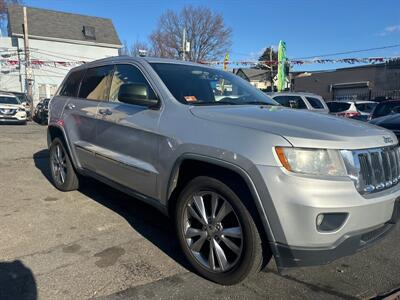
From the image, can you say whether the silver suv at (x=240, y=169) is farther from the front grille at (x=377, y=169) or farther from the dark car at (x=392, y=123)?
the dark car at (x=392, y=123)

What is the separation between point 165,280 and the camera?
131 inches

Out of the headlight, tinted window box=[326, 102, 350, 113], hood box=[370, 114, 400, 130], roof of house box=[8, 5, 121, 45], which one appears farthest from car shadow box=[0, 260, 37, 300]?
roof of house box=[8, 5, 121, 45]

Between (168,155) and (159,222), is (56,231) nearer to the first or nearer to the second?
(159,222)

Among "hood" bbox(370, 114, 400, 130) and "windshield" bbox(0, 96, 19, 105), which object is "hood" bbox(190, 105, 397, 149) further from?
"windshield" bbox(0, 96, 19, 105)

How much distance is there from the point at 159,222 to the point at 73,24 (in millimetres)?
40384

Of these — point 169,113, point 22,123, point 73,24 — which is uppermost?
point 73,24

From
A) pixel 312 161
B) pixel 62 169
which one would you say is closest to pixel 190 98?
pixel 312 161

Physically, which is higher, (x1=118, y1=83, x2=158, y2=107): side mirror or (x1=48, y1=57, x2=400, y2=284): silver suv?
(x1=118, y1=83, x2=158, y2=107): side mirror

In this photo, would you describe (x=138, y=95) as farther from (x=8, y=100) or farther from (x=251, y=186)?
(x=8, y=100)

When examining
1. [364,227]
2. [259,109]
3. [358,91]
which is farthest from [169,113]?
[358,91]

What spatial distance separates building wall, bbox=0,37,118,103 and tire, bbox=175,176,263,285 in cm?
3572

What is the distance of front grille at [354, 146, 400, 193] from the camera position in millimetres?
2865

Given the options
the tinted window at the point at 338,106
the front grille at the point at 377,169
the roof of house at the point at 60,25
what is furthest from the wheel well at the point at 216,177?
the roof of house at the point at 60,25

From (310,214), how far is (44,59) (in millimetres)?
40032
